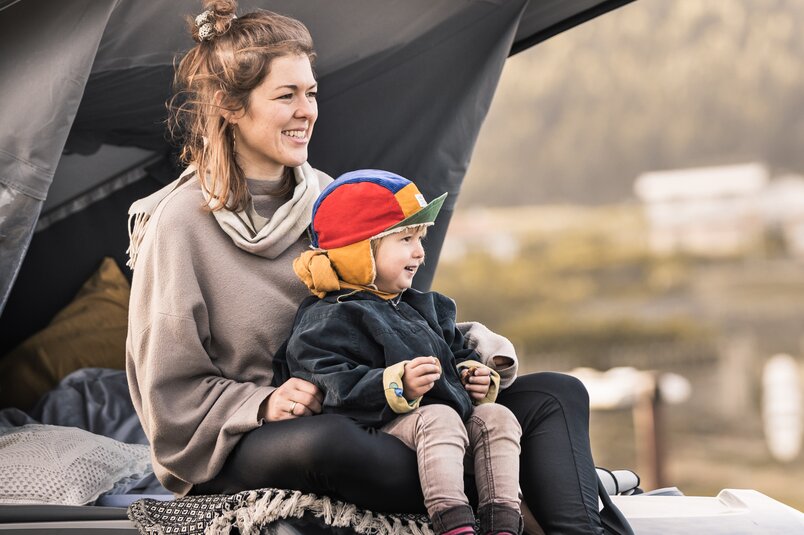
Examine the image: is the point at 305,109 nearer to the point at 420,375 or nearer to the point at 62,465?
the point at 420,375

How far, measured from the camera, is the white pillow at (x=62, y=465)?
208cm

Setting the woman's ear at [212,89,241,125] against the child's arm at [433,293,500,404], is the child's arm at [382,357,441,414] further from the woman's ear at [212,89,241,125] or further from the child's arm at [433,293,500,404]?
the woman's ear at [212,89,241,125]

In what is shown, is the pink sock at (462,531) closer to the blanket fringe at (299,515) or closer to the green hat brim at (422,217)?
the blanket fringe at (299,515)

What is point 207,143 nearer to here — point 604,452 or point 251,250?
point 251,250

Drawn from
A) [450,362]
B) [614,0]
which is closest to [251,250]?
[450,362]

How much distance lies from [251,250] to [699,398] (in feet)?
22.8

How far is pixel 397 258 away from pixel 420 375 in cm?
22

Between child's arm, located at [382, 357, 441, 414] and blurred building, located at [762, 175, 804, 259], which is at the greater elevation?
blurred building, located at [762, 175, 804, 259]

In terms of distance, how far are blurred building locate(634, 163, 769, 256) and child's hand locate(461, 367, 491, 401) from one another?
7161mm

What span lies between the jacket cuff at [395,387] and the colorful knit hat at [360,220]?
0.19 metres

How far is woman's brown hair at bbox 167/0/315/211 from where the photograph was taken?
1824mm

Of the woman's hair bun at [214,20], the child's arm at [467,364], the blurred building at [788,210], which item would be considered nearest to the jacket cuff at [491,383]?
the child's arm at [467,364]

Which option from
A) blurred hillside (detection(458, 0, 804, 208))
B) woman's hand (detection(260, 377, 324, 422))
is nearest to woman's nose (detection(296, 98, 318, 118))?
woman's hand (detection(260, 377, 324, 422))

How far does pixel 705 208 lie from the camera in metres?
8.65
